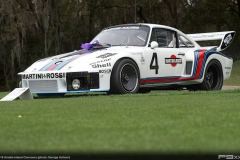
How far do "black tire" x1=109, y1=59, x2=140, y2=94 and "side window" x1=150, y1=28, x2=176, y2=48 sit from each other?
3.99ft

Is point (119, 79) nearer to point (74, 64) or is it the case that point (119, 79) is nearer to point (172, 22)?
point (74, 64)

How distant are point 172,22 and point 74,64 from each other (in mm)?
25000

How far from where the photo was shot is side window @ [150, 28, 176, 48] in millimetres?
12914

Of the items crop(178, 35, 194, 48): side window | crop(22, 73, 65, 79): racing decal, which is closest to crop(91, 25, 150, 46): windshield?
crop(178, 35, 194, 48): side window

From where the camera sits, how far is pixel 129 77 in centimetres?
1183

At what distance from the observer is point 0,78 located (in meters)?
36.0

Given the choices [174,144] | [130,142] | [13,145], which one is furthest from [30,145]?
[174,144]

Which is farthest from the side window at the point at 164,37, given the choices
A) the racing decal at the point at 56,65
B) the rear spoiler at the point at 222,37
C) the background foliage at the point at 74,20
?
the background foliage at the point at 74,20

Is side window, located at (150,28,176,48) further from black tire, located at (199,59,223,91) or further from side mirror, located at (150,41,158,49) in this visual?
black tire, located at (199,59,223,91)

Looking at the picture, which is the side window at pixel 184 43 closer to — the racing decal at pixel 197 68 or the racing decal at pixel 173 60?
the racing decal at pixel 197 68

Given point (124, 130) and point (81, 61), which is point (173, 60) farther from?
point (124, 130)

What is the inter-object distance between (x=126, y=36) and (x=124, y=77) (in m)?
1.38

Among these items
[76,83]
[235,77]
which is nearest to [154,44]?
[76,83]

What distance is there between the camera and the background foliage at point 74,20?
1040 inches
